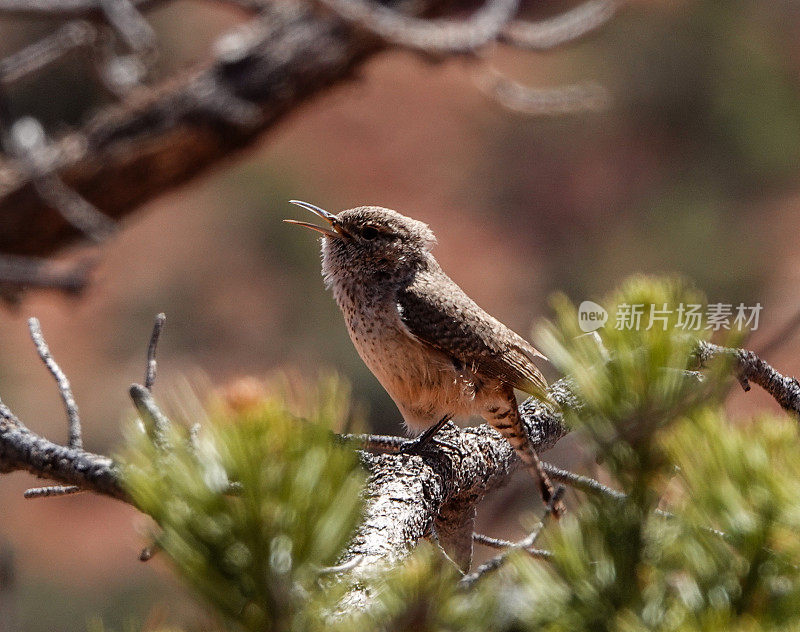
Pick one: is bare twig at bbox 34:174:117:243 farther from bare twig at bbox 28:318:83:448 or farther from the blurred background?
the blurred background

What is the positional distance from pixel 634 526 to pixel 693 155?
64.5 ft

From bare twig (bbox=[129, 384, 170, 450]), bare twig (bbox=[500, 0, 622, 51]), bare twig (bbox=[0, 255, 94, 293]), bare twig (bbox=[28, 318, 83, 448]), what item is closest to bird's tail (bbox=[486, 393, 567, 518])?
bare twig (bbox=[28, 318, 83, 448])

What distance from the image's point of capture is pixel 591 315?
1537 millimetres

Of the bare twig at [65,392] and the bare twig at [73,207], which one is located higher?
the bare twig at [65,392]

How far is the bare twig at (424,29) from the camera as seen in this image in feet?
14.4

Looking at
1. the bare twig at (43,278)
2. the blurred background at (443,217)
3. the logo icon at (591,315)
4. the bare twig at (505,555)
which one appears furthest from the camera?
the blurred background at (443,217)

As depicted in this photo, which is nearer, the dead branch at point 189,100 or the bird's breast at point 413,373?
the bird's breast at point 413,373

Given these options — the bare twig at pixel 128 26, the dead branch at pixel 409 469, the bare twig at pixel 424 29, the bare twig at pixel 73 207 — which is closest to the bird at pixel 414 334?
the dead branch at pixel 409 469

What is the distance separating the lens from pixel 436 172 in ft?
77.2

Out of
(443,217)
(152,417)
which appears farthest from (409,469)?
(443,217)

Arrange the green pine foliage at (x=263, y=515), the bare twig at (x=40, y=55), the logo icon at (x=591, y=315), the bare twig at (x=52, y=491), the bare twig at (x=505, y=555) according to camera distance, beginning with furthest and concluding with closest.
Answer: the bare twig at (x=40, y=55) < the bare twig at (x=52, y=491) < the logo icon at (x=591, y=315) < the bare twig at (x=505, y=555) < the green pine foliage at (x=263, y=515)

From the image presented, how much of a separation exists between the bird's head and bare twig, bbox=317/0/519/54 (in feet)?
3.86

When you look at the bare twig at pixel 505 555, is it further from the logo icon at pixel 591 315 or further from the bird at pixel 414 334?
the bird at pixel 414 334

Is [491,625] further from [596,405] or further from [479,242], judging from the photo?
[479,242]
